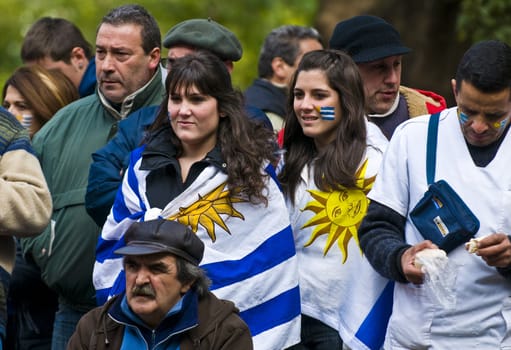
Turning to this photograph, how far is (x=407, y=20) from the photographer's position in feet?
45.7

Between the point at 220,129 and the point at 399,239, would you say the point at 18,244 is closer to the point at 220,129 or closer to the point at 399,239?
the point at 220,129

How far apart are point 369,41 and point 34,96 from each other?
2318mm

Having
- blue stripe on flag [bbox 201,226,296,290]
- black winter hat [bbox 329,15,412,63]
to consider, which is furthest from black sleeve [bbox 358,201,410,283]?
black winter hat [bbox 329,15,412,63]

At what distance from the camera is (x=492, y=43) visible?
5641mm

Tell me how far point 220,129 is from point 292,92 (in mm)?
641

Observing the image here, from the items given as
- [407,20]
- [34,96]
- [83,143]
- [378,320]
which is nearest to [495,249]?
[378,320]

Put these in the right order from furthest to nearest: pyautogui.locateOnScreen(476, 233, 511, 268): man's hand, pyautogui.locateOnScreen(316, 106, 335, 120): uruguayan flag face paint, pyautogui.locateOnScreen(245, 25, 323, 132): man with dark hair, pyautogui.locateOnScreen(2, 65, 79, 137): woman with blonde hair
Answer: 1. pyautogui.locateOnScreen(245, 25, 323, 132): man with dark hair
2. pyautogui.locateOnScreen(2, 65, 79, 137): woman with blonde hair
3. pyautogui.locateOnScreen(316, 106, 335, 120): uruguayan flag face paint
4. pyautogui.locateOnScreen(476, 233, 511, 268): man's hand

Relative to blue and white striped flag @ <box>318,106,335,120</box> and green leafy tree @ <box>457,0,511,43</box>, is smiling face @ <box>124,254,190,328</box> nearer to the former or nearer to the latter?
blue and white striped flag @ <box>318,106,335,120</box>

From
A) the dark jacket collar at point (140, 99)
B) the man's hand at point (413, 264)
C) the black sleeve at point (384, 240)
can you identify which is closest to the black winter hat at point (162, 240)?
the black sleeve at point (384, 240)

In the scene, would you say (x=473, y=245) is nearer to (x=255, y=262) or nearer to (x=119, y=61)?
(x=255, y=262)

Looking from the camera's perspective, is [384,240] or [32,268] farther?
[32,268]

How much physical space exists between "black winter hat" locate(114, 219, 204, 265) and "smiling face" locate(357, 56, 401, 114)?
203 centimetres

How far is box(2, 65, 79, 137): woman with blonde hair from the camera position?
329 inches

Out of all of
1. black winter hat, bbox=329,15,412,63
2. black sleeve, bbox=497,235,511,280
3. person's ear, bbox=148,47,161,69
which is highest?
black winter hat, bbox=329,15,412,63
